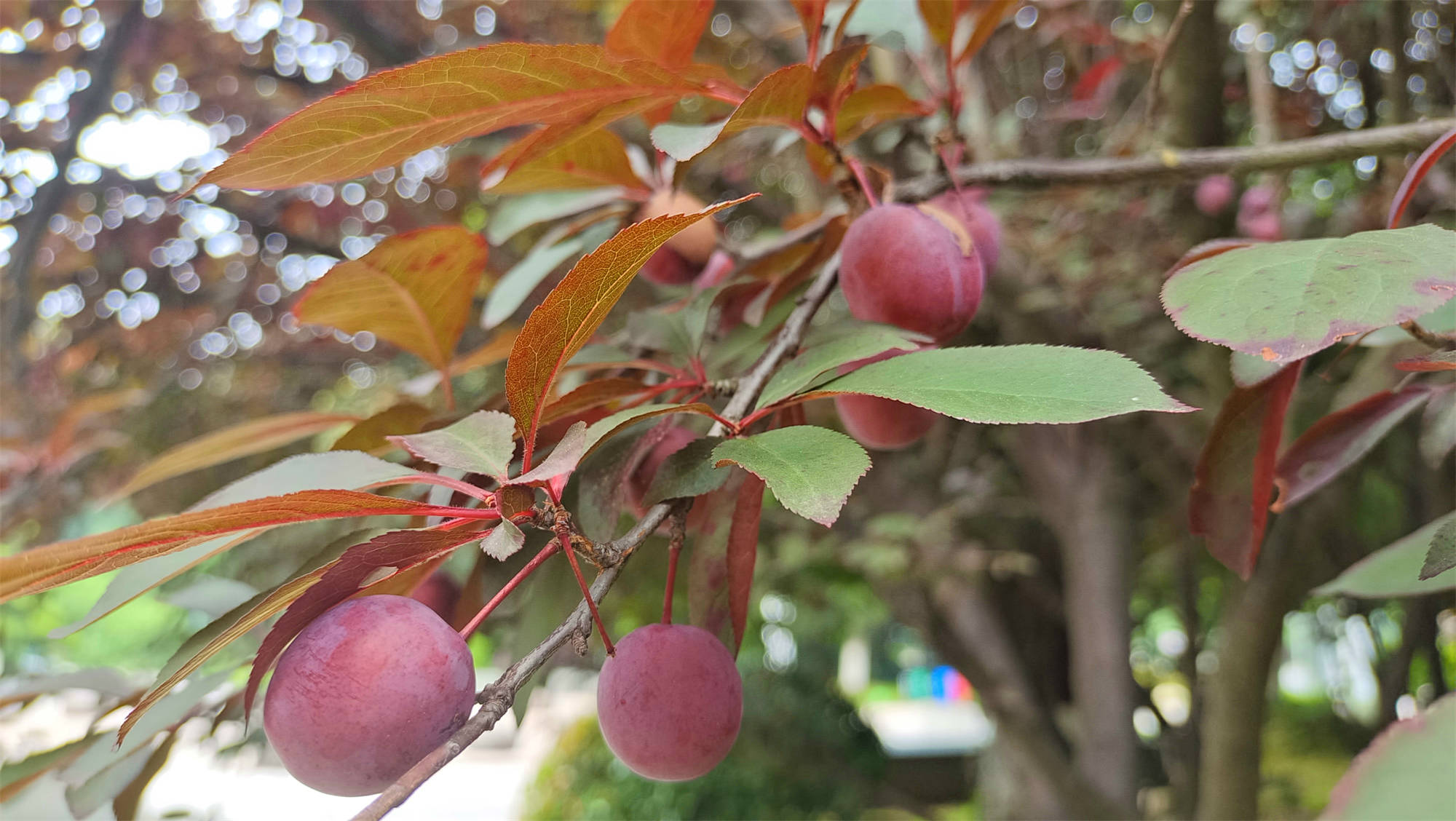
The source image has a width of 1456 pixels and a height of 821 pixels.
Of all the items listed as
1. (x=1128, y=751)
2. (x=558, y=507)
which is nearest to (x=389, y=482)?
(x=558, y=507)

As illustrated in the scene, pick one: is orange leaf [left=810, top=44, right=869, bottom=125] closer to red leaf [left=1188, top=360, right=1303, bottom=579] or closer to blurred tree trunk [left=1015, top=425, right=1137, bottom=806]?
red leaf [left=1188, top=360, right=1303, bottom=579]

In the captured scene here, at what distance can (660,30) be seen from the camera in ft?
1.65

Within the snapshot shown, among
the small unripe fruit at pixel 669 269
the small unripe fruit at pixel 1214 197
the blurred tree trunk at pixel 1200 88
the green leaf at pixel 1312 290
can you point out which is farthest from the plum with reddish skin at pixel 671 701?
the small unripe fruit at pixel 1214 197

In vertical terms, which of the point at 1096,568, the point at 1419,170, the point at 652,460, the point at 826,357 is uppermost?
the point at 1419,170

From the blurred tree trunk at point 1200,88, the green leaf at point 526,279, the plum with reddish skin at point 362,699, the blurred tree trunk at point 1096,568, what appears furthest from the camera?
the blurred tree trunk at point 1096,568

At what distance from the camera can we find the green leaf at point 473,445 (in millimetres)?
326

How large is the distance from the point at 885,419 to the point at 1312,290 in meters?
0.21

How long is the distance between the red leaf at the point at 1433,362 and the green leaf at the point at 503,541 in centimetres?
34

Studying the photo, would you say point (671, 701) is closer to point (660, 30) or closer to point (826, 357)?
point (826, 357)

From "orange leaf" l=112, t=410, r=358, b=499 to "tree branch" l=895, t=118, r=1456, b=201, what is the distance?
1.31 ft

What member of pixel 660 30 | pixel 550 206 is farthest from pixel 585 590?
pixel 550 206

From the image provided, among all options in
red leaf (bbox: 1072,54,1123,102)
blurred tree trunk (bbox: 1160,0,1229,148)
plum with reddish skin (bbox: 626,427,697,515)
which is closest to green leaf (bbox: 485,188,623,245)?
plum with reddish skin (bbox: 626,427,697,515)

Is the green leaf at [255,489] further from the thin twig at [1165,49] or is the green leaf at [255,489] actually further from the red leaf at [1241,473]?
the thin twig at [1165,49]

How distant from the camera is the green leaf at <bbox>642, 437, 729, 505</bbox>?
0.35m
